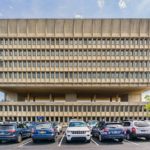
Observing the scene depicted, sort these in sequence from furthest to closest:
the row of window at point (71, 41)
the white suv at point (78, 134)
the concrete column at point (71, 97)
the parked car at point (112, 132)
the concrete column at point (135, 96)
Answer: the concrete column at point (135, 96) < the concrete column at point (71, 97) < the row of window at point (71, 41) < the parked car at point (112, 132) < the white suv at point (78, 134)

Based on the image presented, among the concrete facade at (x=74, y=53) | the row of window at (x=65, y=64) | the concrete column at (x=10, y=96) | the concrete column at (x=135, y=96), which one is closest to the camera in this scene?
the concrete facade at (x=74, y=53)

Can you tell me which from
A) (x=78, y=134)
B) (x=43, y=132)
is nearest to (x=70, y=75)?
(x=43, y=132)

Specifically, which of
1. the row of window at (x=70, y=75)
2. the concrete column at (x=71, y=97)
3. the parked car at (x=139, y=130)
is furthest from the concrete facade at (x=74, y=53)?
the parked car at (x=139, y=130)

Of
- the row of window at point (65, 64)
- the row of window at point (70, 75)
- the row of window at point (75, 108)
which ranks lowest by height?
the row of window at point (75, 108)

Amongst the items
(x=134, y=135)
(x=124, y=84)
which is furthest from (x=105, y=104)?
(x=134, y=135)

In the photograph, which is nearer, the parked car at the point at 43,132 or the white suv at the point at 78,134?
the white suv at the point at 78,134

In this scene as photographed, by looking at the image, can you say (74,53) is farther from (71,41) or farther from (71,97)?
(71,97)

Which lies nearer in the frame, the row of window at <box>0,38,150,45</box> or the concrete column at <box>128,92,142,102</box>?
the row of window at <box>0,38,150,45</box>

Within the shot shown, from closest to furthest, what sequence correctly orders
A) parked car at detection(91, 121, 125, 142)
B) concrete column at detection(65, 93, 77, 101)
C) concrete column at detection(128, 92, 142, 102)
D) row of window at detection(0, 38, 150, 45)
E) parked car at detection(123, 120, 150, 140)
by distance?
1. parked car at detection(91, 121, 125, 142)
2. parked car at detection(123, 120, 150, 140)
3. row of window at detection(0, 38, 150, 45)
4. concrete column at detection(65, 93, 77, 101)
5. concrete column at detection(128, 92, 142, 102)

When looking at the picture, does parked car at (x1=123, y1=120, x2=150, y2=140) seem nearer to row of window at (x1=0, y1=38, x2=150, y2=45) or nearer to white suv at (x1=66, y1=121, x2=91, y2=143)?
white suv at (x1=66, y1=121, x2=91, y2=143)

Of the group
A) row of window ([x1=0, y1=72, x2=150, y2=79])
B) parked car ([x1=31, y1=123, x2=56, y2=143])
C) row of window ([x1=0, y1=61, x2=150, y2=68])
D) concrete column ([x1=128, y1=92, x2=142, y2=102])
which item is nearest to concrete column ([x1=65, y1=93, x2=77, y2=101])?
row of window ([x1=0, y1=72, x2=150, y2=79])

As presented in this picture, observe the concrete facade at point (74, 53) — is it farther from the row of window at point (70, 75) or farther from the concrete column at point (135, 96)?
the concrete column at point (135, 96)

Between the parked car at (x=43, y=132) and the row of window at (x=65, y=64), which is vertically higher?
the row of window at (x=65, y=64)

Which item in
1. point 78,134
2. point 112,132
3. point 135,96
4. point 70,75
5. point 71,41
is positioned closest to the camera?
point 78,134
